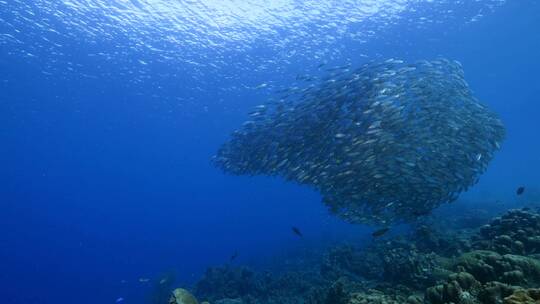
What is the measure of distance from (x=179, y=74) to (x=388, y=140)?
1172 inches

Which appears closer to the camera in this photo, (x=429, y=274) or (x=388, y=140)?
(x=429, y=274)

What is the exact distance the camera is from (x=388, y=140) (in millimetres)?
12625

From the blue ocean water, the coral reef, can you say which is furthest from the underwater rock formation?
the blue ocean water

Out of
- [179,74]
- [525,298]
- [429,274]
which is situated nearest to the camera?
[525,298]

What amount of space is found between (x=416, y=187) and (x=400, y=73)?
14.4 ft

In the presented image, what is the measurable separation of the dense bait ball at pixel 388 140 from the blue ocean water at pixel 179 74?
16.5ft

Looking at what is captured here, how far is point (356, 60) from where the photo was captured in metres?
36.5

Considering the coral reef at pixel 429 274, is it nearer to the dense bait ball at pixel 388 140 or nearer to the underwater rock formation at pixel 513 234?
the underwater rock formation at pixel 513 234

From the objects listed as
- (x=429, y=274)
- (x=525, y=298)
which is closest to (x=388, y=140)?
(x=429, y=274)

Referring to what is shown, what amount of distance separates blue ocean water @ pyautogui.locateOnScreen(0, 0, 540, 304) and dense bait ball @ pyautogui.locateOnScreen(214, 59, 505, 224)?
16.5 feet

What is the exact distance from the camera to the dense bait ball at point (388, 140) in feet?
41.6

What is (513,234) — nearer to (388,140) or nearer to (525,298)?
(388,140)

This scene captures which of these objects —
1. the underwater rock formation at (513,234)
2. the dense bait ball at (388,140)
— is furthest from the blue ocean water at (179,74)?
the underwater rock formation at (513,234)

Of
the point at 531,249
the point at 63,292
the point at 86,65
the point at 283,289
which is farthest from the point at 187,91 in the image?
the point at 63,292
